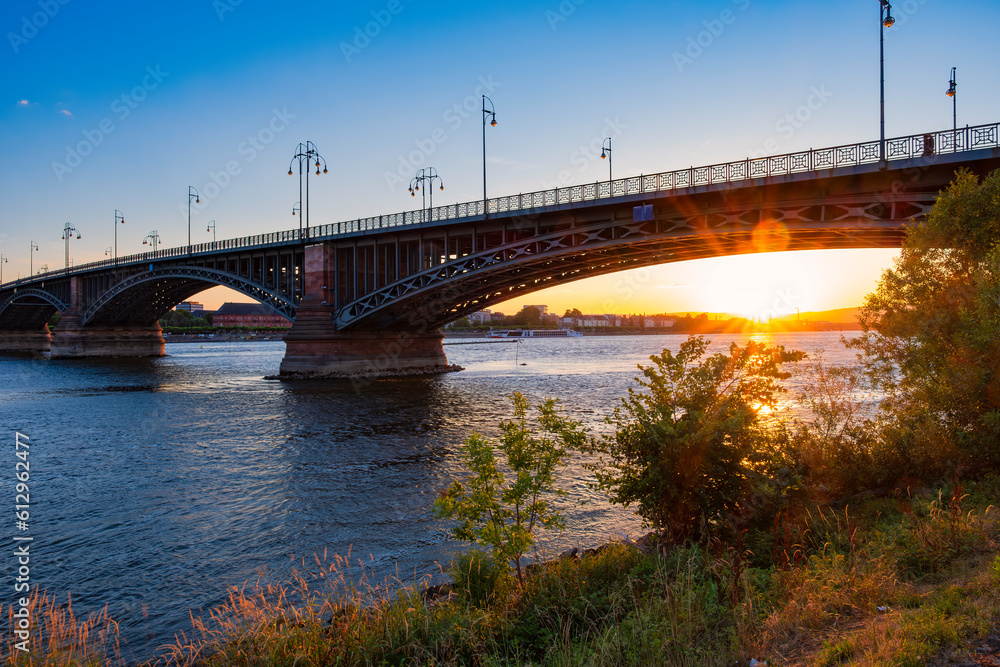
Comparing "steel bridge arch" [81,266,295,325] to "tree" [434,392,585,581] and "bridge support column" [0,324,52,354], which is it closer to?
"bridge support column" [0,324,52,354]

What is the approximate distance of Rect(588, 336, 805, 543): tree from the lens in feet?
28.3

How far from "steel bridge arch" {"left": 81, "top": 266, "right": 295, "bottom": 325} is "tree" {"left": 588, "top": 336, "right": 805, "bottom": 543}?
50.5 metres

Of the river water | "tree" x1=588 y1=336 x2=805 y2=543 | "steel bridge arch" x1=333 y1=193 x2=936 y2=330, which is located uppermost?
"steel bridge arch" x1=333 y1=193 x2=936 y2=330

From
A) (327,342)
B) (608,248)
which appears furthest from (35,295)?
(608,248)

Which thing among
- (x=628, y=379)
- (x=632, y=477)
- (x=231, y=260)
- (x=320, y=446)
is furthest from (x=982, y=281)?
(x=231, y=260)

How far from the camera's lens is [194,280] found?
69.9m

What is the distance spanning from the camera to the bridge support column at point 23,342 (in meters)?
107

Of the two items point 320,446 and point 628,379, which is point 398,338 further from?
point 320,446

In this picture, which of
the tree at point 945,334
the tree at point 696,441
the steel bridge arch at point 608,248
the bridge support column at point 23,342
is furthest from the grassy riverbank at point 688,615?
the bridge support column at point 23,342

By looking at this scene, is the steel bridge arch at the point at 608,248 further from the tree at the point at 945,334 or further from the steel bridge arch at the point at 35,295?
the steel bridge arch at the point at 35,295

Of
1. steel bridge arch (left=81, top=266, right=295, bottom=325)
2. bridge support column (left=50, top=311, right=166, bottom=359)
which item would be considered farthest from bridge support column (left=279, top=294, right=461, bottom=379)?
bridge support column (left=50, top=311, right=166, bottom=359)

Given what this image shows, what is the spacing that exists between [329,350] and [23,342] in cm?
9525

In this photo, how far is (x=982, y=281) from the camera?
11.6 m

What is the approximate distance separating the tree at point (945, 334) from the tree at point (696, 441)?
508 cm
